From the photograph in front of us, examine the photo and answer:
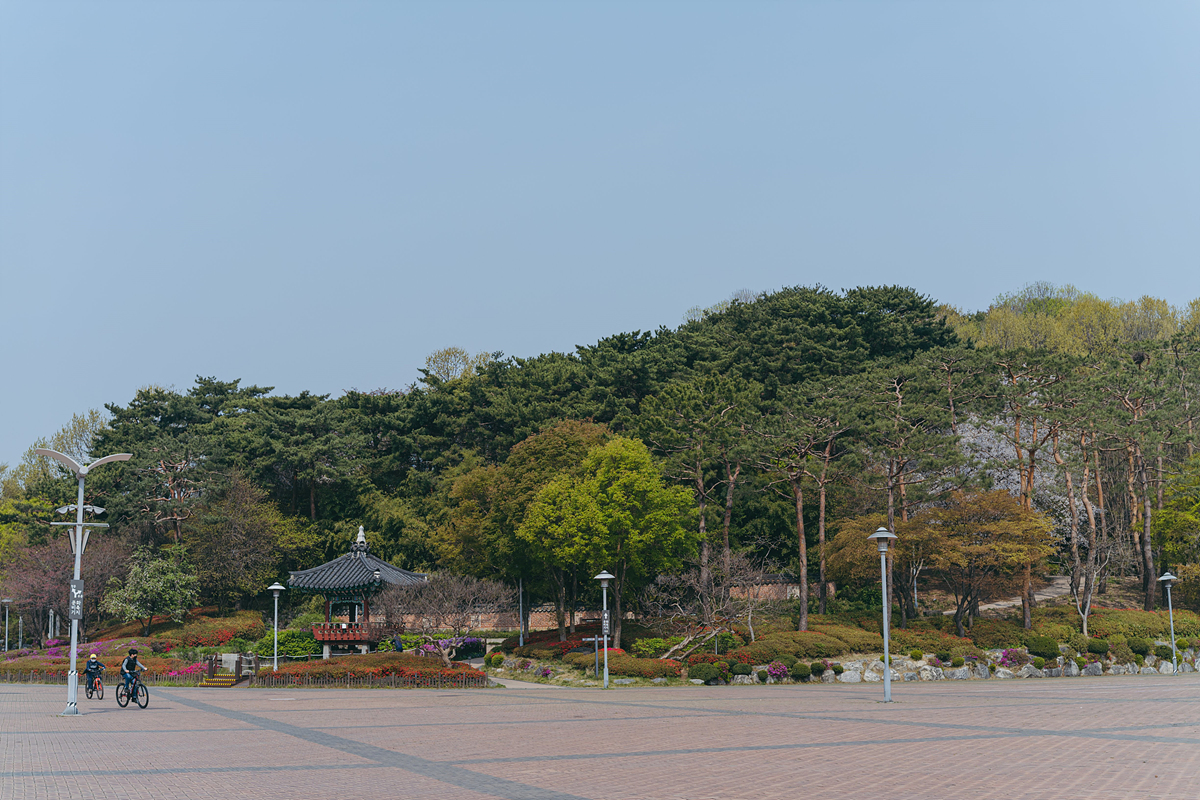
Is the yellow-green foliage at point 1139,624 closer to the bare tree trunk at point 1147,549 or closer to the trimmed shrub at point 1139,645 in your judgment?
Result: the trimmed shrub at point 1139,645

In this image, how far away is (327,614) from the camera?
42.4 m

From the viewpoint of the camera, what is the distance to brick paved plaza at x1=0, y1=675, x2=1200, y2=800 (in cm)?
968

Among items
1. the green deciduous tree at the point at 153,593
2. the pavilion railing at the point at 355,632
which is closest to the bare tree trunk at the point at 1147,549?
the pavilion railing at the point at 355,632

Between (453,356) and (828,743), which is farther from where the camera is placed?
(453,356)

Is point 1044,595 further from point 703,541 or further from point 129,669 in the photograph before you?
point 129,669

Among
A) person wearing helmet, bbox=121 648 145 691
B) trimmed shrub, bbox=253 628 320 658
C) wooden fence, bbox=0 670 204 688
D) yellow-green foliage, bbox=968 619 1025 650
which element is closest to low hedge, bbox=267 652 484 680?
wooden fence, bbox=0 670 204 688

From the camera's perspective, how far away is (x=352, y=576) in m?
41.3

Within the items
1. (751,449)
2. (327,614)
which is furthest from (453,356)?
(751,449)

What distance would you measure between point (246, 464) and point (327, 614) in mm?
21025

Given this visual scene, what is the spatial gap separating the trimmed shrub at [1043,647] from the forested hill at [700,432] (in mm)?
6143

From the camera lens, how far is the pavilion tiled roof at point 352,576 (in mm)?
40781

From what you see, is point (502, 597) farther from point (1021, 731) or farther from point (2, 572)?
point (2, 572)

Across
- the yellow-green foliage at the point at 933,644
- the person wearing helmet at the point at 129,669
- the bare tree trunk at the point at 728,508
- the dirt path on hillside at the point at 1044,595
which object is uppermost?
the bare tree trunk at the point at 728,508

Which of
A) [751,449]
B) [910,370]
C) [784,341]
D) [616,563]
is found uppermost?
[784,341]
